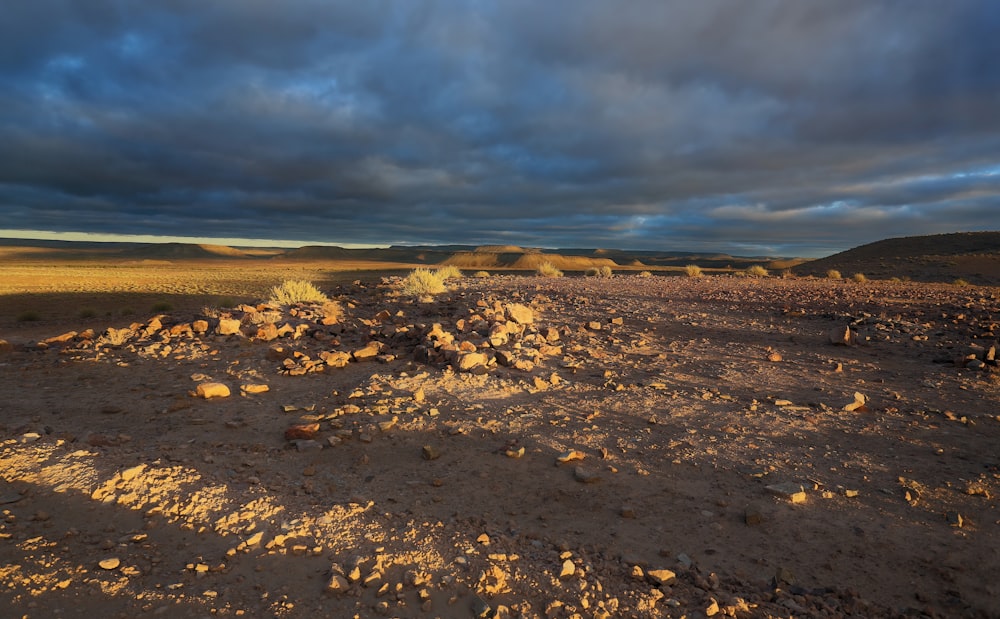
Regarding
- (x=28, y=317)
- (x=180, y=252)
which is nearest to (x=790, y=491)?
(x=28, y=317)

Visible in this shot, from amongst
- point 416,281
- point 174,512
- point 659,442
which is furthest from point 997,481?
point 416,281

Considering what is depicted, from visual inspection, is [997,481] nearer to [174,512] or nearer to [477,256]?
[174,512]

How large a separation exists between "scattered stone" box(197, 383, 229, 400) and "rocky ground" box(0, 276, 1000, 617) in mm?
29

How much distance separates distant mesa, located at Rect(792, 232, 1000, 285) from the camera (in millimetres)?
28969

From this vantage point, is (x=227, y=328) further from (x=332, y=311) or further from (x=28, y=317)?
(x=28, y=317)

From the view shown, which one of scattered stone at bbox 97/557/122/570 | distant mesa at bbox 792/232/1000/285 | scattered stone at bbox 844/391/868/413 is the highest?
distant mesa at bbox 792/232/1000/285

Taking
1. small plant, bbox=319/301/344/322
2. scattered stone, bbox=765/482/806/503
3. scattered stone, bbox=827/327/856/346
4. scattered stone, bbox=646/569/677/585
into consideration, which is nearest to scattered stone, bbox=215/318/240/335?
small plant, bbox=319/301/344/322

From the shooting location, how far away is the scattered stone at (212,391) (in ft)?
22.8

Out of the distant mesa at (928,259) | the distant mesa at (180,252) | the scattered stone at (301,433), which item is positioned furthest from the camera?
the distant mesa at (180,252)

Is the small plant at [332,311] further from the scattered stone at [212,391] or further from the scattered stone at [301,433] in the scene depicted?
the scattered stone at [301,433]

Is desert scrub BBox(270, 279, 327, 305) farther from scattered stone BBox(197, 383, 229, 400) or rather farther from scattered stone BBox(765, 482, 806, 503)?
scattered stone BBox(765, 482, 806, 503)

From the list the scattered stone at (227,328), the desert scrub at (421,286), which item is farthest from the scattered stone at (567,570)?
the desert scrub at (421,286)

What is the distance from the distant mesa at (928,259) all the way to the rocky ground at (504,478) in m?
25.2

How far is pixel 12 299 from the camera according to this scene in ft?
104
